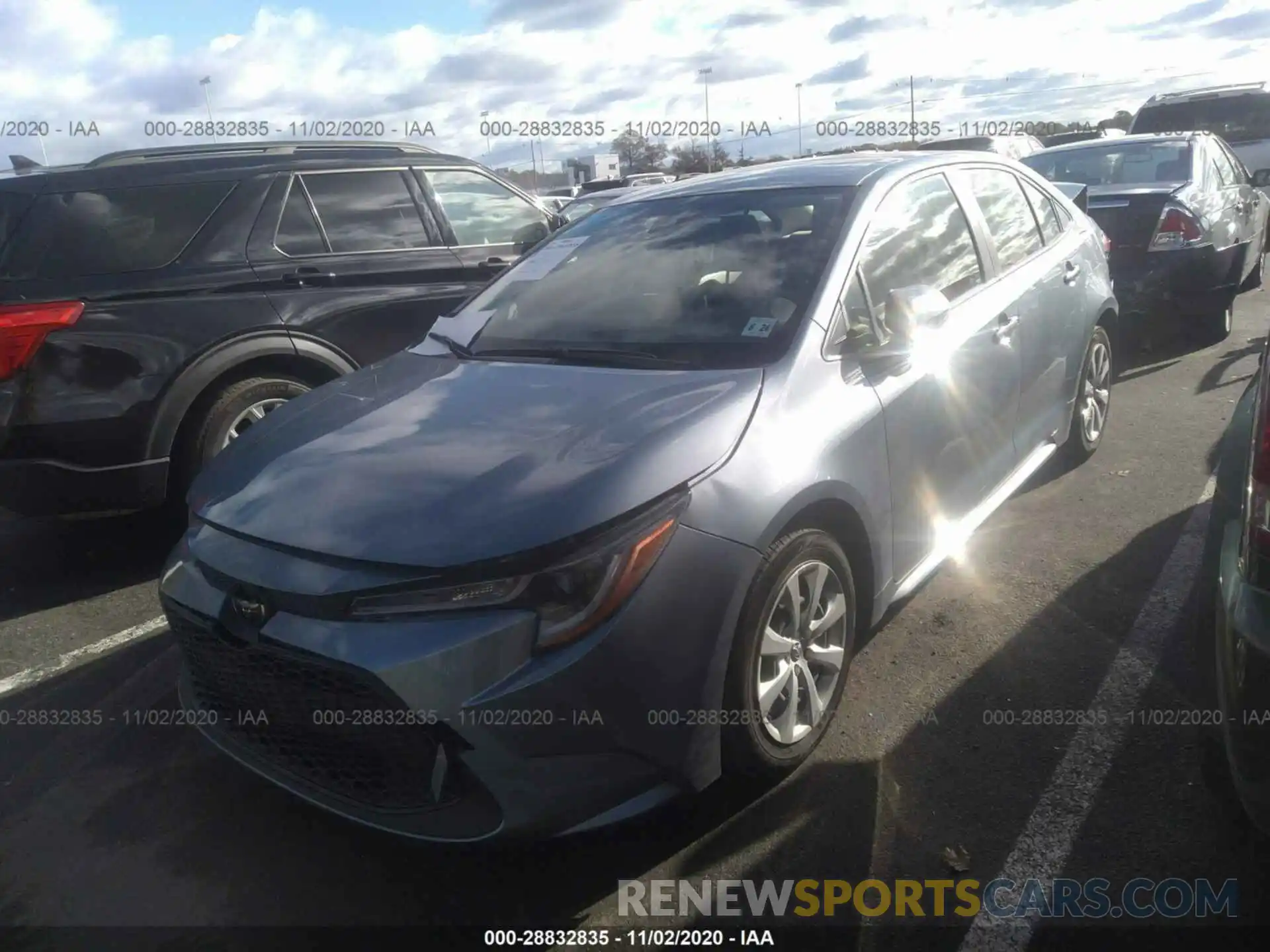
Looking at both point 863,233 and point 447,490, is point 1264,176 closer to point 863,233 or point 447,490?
point 863,233

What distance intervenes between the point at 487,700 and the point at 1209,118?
595 inches

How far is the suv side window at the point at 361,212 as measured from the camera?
539 cm

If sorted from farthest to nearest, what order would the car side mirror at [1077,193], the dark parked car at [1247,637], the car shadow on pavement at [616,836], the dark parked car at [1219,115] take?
the dark parked car at [1219,115] < the car side mirror at [1077,193] < the car shadow on pavement at [616,836] < the dark parked car at [1247,637]

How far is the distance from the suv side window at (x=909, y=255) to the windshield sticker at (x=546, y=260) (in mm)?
1195

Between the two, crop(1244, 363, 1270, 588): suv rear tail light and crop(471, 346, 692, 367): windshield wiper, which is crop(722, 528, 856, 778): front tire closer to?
crop(471, 346, 692, 367): windshield wiper

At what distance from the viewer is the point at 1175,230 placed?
701cm

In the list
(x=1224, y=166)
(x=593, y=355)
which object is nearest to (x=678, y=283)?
(x=593, y=355)

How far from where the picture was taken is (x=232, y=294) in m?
4.88

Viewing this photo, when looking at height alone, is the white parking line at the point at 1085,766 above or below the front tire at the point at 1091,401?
below

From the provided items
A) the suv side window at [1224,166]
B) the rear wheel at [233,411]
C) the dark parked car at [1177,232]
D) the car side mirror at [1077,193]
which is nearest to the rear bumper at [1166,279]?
the dark parked car at [1177,232]

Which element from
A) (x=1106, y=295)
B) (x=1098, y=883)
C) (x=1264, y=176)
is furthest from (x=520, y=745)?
(x=1264, y=176)

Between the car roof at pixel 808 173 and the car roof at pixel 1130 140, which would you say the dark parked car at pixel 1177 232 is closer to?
the car roof at pixel 1130 140


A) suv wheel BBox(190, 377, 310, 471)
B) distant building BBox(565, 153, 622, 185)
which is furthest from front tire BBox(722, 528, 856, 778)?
distant building BBox(565, 153, 622, 185)

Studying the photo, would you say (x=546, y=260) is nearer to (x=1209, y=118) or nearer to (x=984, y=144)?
(x=1209, y=118)
